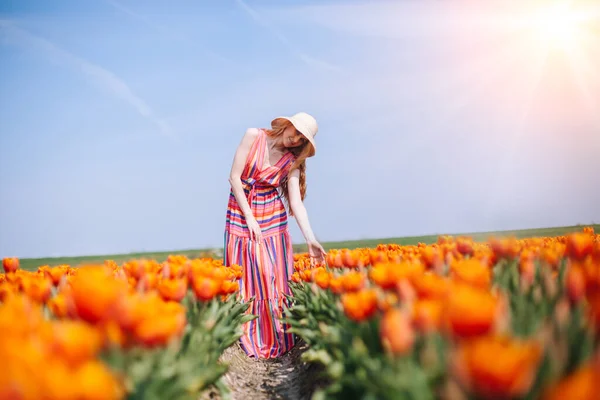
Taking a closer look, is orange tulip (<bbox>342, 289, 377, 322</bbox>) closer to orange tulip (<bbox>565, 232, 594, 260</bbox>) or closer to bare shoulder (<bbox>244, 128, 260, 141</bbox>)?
orange tulip (<bbox>565, 232, 594, 260</bbox>)

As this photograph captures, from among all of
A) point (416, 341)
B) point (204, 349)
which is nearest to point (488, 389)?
point (416, 341)

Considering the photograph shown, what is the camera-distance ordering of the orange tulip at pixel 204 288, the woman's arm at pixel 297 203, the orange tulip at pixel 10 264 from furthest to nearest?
the woman's arm at pixel 297 203
the orange tulip at pixel 10 264
the orange tulip at pixel 204 288

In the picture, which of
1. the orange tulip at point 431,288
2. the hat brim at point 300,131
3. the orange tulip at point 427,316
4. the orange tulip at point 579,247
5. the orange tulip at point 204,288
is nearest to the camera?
the orange tulip at point 427,316

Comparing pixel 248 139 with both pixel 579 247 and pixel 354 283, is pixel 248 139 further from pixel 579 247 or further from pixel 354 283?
pixel 579 247

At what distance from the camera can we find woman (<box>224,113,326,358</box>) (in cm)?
627

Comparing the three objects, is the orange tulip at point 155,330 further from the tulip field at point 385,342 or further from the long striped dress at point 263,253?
the long striped dress at point 263,253

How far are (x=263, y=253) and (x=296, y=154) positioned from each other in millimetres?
1453

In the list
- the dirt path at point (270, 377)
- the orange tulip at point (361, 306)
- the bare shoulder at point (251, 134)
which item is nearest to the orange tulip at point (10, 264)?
the dirt path at point (270, 377)

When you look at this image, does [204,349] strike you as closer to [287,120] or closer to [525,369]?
[525,369]

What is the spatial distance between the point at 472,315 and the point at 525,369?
229 mm

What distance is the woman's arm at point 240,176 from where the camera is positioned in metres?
6.14

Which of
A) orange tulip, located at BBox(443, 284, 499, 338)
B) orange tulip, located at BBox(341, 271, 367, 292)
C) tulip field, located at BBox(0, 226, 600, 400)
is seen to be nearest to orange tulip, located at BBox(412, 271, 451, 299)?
tulip field, located at BBox(0, 226, 600, 400)

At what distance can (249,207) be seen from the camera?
6410 mm

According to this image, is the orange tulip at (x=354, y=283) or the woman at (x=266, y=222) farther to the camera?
the woman at (x=266, y=222)
